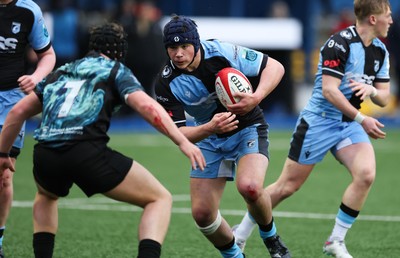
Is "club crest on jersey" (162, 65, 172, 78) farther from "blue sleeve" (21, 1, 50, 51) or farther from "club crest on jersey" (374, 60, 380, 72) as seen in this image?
"club crest on jersey" (374, 60, 380, 72)

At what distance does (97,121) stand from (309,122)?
9.75 feet

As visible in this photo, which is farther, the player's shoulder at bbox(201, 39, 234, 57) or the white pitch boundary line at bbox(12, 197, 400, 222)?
the white pitch boundary line at bbox(12, 197, 400, 222)

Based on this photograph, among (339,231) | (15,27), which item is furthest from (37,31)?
(339,231)

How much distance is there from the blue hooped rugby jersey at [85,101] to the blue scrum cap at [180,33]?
1083mm

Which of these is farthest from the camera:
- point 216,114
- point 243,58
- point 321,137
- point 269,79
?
point 321,137

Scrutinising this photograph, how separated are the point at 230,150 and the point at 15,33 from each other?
2.21 metres

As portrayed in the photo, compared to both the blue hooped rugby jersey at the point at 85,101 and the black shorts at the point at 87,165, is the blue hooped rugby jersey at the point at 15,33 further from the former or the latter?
the black shorts at the point at 87,165

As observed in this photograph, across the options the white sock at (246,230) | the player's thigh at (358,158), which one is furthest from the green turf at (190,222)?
the player's thigh at (358,158)

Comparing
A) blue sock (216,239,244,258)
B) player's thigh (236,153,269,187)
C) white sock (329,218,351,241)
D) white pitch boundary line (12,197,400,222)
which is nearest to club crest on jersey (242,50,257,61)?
player's thigh (236,153,269,187)

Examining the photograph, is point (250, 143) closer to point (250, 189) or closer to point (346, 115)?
point (250, 189)

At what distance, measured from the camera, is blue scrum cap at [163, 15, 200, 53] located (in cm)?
733

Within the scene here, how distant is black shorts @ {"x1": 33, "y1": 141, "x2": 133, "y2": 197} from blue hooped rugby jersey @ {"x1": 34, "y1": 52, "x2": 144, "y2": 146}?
66 mm

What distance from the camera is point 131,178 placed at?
6207mm

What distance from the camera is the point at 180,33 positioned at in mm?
7332
